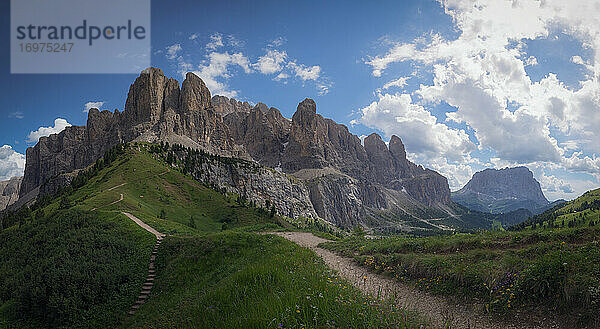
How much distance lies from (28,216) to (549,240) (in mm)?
78028

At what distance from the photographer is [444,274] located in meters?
11.1

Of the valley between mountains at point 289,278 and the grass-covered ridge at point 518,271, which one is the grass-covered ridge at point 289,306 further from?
the grass-covered ridge at point 518,271

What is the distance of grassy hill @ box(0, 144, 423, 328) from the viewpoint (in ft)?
19.7

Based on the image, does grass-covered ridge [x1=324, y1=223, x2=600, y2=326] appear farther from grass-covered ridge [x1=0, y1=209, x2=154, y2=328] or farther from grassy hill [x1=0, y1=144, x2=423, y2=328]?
grass-covered ridge [x1=0, y1=209, x2=154, y2=328]

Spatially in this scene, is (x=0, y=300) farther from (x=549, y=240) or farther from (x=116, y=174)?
(x=116, y=174)

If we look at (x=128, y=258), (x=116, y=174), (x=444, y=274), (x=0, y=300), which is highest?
(x=116, y=174)

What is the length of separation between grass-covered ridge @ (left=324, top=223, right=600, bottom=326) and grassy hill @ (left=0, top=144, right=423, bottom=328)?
458 cm

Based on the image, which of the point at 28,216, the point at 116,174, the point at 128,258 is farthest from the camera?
the point at 116,174

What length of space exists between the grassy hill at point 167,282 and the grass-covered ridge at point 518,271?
15.0ft

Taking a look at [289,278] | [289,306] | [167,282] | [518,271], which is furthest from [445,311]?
[167,282]

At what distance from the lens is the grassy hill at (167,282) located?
6.01 meters

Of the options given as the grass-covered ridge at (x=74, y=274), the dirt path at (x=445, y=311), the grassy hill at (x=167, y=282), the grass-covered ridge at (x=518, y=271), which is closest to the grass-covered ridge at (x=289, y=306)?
the grassy hill at (x=167, y=282)

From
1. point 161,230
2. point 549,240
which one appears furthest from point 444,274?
point 161,230

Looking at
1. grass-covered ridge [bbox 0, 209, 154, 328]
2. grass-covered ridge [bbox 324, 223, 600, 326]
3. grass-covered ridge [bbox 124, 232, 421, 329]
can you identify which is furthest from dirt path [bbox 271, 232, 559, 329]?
grass-covered ridge [bbox 0, 209, 154, 328]
